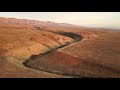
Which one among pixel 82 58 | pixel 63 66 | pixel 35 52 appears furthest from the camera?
pixel 35 52
